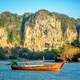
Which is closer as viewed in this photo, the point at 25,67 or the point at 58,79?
the point at 58,79

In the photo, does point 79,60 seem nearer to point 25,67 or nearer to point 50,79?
point 25,67

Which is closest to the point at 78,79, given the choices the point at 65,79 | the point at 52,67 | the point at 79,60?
the point at 65,79

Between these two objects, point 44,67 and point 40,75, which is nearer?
point 40,75

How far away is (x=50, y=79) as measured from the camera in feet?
220

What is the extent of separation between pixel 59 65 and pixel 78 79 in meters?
34.1

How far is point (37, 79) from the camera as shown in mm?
67125

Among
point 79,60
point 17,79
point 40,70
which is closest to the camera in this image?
point 17,79

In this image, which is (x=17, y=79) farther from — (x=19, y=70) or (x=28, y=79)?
(x=19, y=70)

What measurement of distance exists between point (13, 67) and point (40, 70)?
26.9 ft

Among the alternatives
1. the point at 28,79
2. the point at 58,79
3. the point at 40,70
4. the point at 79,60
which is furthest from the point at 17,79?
the point at 79,60

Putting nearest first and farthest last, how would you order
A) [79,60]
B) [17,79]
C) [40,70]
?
[17,79] → [40,70] → [79,60]

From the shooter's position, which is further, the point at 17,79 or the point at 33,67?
the point at 33,67

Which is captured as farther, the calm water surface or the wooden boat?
the wooden boat

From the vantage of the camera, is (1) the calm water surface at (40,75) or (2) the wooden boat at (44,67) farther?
(2) the wooden boat at (44,67)
